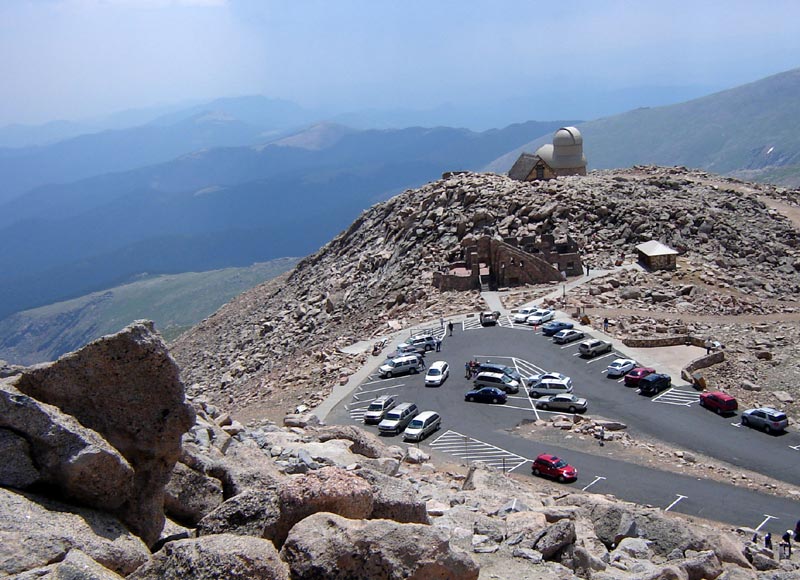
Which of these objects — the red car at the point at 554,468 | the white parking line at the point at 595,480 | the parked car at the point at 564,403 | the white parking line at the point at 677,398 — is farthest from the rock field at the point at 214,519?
the white parking line at the point at 677,398

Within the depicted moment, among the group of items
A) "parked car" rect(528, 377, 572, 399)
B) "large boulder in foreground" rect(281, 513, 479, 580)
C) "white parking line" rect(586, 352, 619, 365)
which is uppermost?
"large boulder in foreground" rect(281, 513, 479, 580)

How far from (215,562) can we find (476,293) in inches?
1811

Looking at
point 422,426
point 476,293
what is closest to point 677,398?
point 422,426

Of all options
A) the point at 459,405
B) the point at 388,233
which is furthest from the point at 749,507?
the point at 388,233

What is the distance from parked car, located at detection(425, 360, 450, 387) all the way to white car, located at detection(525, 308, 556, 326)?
8520 millimetres

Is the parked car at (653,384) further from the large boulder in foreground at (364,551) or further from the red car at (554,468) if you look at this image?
the large boulder in foreground at (364,551)

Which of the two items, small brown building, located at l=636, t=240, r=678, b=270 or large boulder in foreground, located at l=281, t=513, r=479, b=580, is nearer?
large boulder in foreground, located at l=281, t=513, r=479, b=580

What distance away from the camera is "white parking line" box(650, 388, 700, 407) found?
1333 inches

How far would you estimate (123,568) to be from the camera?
9820 mm

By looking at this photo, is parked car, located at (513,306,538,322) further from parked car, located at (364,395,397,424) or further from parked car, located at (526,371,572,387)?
parked car, located at (364,395,397,424)

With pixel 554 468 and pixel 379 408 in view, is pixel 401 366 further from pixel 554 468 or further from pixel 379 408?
pixel 554 468

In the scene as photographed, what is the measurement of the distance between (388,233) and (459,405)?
126ft

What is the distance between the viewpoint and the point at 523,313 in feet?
157

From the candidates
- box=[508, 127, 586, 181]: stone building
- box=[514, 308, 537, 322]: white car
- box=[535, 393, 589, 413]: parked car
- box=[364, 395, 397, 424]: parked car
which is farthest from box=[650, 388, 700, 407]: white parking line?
box=[508, 127, 586, 181]: stone building
